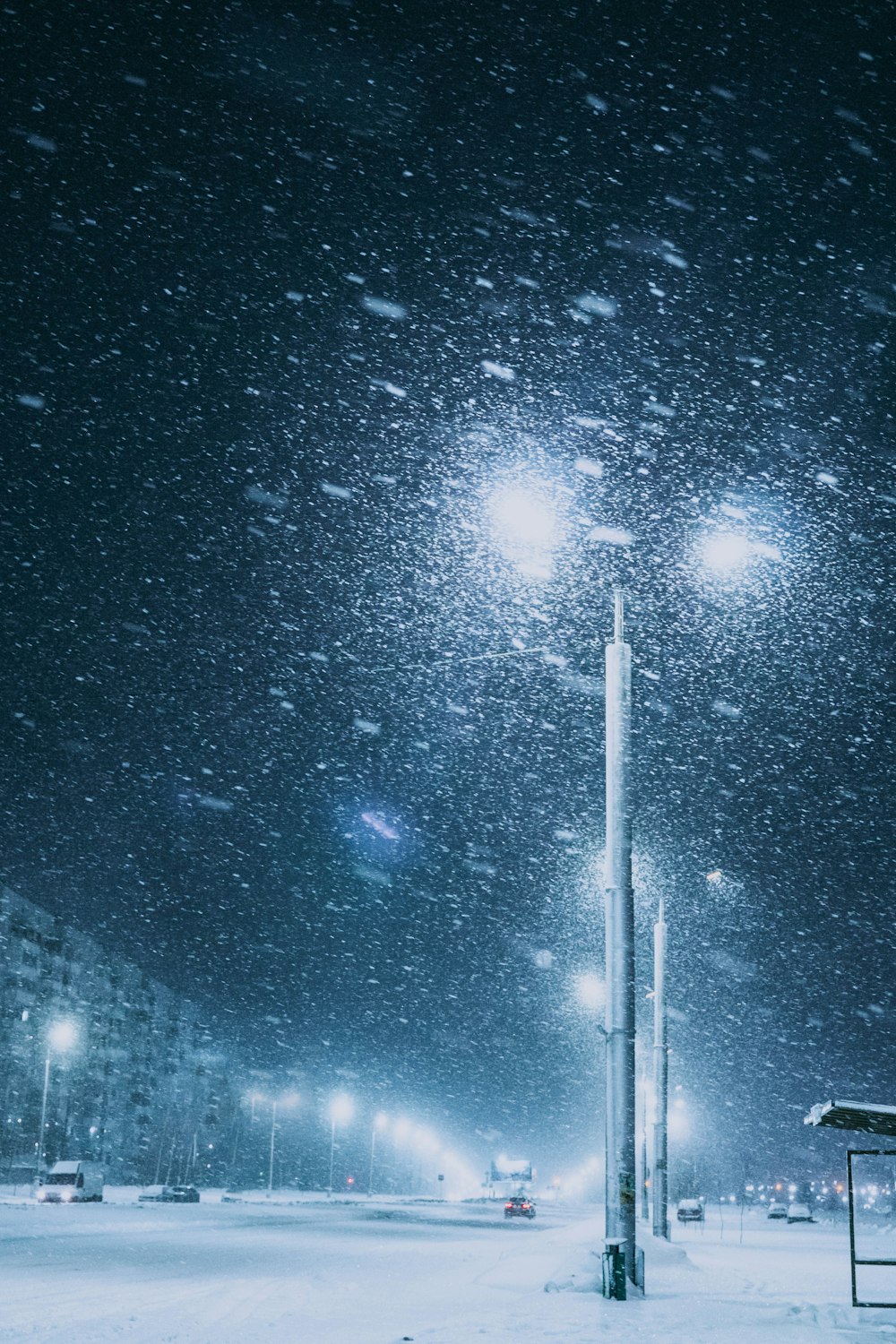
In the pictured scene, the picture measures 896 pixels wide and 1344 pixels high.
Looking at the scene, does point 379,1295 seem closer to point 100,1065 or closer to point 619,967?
point 619,967

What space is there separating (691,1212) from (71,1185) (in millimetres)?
34707

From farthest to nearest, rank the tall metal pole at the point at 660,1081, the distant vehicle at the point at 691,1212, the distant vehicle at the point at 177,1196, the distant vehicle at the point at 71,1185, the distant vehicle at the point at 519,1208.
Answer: the distant vehicle at the point at 519,1208, the distant vehicle at the point at 691,1212, the distant vehicle at the point at 177,1196, the distant vehicle at the point at 71,1185, the tall metal pole at the point at 660,1081

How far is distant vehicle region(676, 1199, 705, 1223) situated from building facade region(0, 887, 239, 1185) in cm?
3439

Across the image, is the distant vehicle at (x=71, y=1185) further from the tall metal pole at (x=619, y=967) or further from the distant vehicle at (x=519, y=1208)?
the tall metal pole at (x=619, y=967)

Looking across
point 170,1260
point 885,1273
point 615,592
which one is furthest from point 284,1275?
point 885,1273

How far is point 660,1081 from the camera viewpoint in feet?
105

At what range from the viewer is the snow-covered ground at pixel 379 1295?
36.8 feet

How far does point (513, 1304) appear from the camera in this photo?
1366 cm

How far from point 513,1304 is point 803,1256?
22.3m

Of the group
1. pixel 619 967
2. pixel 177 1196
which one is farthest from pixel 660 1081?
pixel 177 1196

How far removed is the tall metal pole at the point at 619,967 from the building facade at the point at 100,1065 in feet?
196

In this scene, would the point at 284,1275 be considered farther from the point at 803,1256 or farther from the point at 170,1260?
the point at 803,1256

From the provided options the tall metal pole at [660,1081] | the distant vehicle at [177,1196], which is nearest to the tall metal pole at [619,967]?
the tall metal pole at [660,1081]

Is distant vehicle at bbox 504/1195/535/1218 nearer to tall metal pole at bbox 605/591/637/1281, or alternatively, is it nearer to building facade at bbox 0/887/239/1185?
building facade at bbox 0/887/239/1185
